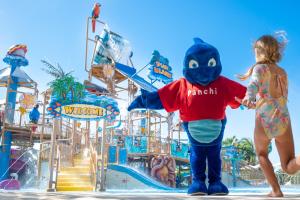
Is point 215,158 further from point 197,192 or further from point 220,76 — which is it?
point 220,76

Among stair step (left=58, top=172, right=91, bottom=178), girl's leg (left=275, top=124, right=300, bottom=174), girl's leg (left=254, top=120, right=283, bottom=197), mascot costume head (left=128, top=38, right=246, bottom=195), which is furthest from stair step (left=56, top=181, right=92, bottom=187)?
girl's leg (left=275, top=124, right=300, bottom=174)

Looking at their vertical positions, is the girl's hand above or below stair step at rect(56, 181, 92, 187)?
above

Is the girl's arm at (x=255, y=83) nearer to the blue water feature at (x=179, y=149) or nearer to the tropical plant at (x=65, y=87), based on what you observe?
the tropical plant at (x=65, y=87)

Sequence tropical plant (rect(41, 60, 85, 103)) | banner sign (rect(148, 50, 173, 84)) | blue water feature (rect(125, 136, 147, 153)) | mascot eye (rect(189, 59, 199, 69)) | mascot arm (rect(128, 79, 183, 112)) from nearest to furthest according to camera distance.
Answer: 1. mascot eye (rect(189, 59, 199, 69))
2. mascot arm (rect(128, 79, 183, 112))
3. tropical plant (rect(41, 60, 85, 103))
4. blue water feature (rect(125, 136, 147, 153))
5. banner sign (rect(148, 50, 173, 84))

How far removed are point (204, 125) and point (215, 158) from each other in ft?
1.64

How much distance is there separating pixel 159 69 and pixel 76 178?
1283cm

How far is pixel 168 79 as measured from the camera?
22.1 m

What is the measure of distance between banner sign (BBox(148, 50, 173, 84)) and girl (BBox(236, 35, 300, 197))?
1767cm

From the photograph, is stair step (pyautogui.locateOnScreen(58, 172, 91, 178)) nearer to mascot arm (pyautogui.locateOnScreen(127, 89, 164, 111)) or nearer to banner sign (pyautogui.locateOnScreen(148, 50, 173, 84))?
mascot arm (pyautogui.locateOnScreen(127, 89, 164, 111))

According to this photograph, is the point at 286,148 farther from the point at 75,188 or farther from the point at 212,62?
the point at 75,188

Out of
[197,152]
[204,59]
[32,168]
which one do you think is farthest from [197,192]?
[32,168]

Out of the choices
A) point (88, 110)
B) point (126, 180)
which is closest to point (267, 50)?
point (88, 110)

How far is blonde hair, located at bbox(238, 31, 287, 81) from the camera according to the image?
3.56 meters

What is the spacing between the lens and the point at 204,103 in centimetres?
430
